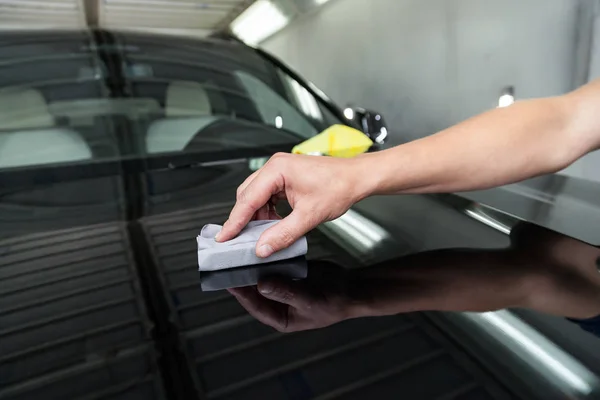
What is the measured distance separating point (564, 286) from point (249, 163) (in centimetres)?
91

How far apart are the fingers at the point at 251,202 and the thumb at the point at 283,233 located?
0.05 meters

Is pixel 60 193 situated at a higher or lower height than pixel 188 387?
higher

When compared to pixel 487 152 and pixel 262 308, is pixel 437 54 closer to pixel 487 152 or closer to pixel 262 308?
pixel 487 152

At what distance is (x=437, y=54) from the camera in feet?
11.9

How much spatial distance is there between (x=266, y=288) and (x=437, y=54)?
11.0 ft

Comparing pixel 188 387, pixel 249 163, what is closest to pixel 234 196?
pixel 249 163

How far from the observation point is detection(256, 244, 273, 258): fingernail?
774 mm

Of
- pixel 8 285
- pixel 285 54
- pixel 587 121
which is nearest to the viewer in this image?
pixel 8 285

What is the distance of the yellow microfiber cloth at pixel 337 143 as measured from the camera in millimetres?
1484

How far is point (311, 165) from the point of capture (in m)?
0.80

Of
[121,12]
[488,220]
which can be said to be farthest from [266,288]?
[121,12]

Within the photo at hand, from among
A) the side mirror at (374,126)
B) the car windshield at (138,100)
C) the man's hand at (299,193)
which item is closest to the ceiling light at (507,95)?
the side mirror at (374,126)

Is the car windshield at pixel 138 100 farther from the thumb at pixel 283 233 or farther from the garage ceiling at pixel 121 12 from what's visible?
the garage ceiling at pixel 121 12

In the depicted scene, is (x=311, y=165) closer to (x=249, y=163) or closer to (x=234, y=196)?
(x=234, y=196)
